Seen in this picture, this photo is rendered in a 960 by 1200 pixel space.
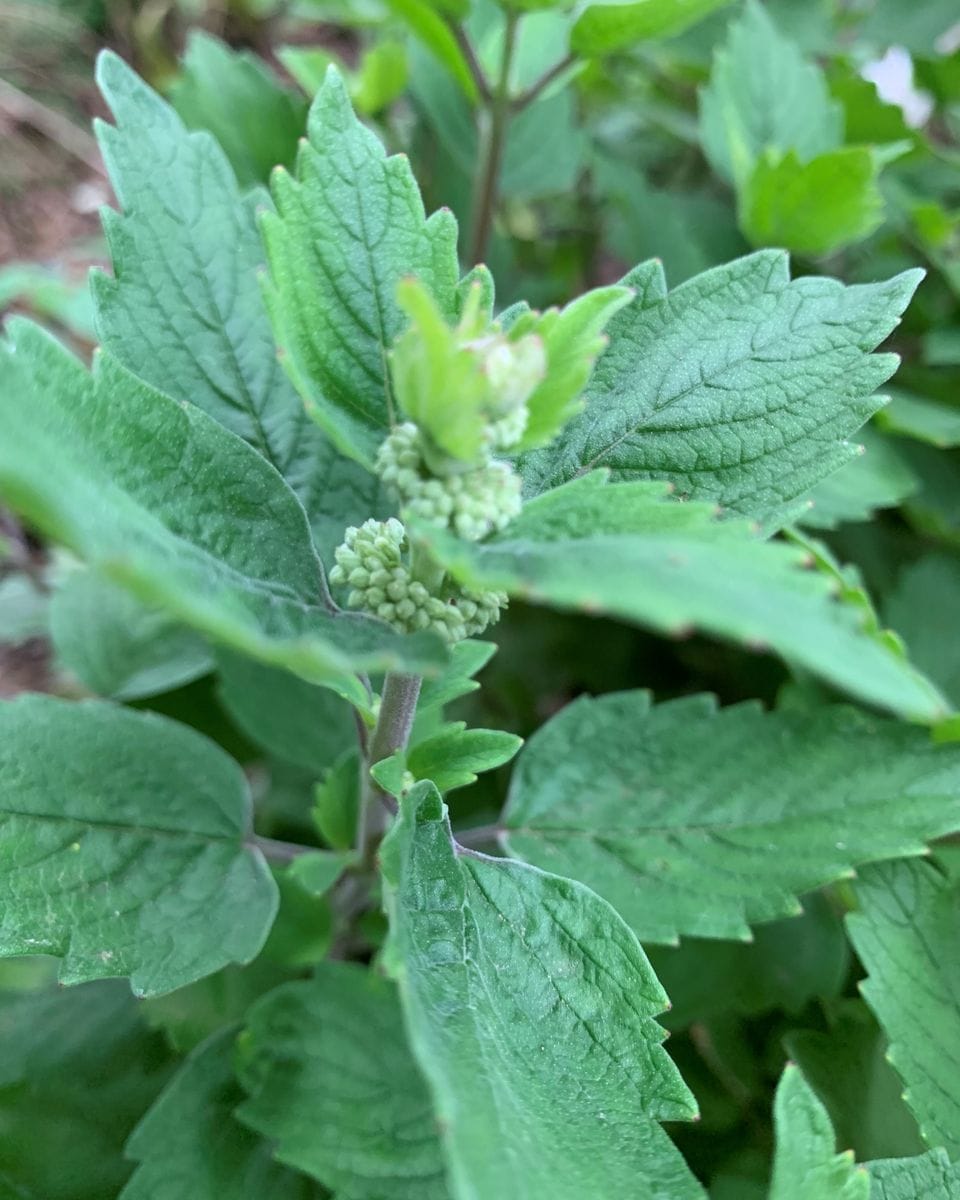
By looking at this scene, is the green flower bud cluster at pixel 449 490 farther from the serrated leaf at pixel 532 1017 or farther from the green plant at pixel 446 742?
the serrated leaf at pixel 532 1017

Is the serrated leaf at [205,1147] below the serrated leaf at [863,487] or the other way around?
below

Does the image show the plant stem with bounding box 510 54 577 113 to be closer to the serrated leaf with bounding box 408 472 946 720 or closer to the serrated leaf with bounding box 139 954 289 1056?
the serrated leaf with bounding box 408 472 946 720

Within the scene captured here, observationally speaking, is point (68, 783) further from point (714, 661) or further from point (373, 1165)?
point (714, 661)

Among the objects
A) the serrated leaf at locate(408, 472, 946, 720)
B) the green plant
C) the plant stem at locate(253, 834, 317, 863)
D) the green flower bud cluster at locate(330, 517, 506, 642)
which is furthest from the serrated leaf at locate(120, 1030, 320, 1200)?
the serrated leaf at locate(408, 472, 946, 720)

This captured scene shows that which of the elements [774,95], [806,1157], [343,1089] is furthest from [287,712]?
[774,95]

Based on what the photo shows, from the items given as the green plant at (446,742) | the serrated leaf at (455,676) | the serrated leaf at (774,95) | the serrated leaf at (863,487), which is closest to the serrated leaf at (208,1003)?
the green plant at (446,742)

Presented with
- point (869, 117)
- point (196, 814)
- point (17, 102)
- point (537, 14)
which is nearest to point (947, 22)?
point (869, 117)

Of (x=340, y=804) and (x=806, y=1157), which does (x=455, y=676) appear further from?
(x=806, y=1157)
